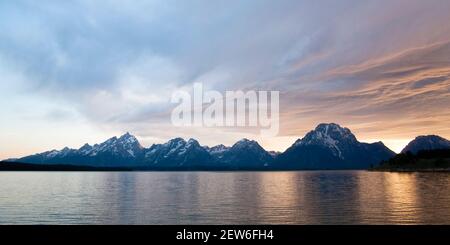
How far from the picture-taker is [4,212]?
7631 cm
